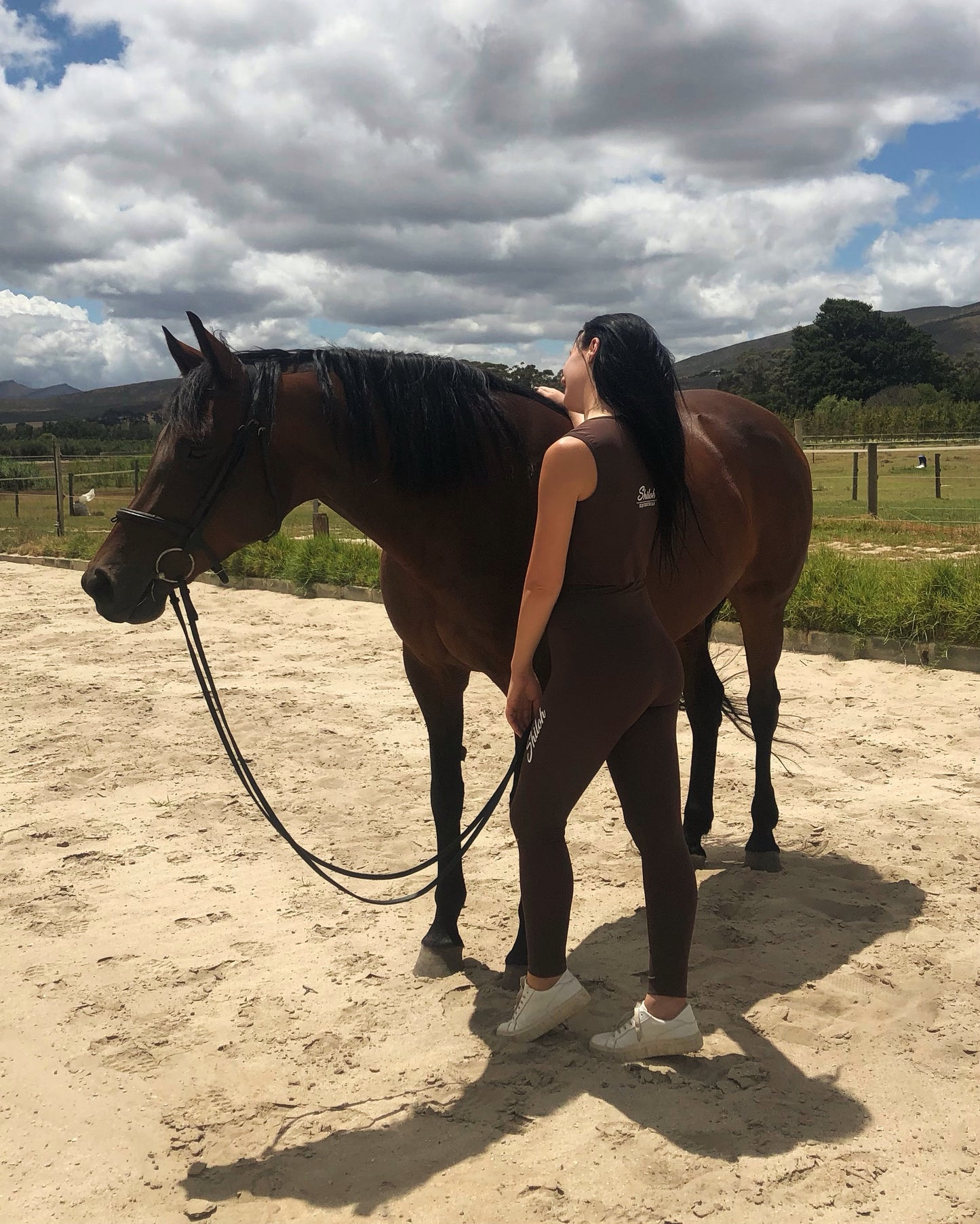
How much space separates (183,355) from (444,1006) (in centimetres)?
196

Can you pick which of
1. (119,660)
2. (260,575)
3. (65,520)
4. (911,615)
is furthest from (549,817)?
(65,520)

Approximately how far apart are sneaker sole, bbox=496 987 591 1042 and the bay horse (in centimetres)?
38

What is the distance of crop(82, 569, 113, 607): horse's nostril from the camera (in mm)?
2367

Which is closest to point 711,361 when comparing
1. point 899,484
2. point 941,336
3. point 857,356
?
point 941,336

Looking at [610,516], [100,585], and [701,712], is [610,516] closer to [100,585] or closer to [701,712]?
[100,585]

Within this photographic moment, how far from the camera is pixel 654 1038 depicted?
7.82ft

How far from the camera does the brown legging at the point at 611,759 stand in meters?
2.14

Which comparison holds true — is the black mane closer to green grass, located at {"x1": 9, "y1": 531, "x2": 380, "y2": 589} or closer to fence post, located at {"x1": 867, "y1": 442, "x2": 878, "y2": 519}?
green grass, located at {"x1": 9, "y1": 531, "x2": 380, "y2": 589}

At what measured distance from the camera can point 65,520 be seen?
1847 cm

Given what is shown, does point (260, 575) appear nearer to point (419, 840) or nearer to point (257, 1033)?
point (419, 840)

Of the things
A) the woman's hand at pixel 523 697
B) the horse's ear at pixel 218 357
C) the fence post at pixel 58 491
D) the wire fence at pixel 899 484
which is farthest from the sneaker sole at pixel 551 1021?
the fence post at pixel 58 491

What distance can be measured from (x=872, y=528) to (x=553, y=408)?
31.8 feet

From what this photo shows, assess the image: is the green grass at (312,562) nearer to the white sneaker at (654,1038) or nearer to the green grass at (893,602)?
the green grass at (893,602)

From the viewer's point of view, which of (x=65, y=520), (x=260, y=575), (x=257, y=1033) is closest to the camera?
(x=257, y=1033)
